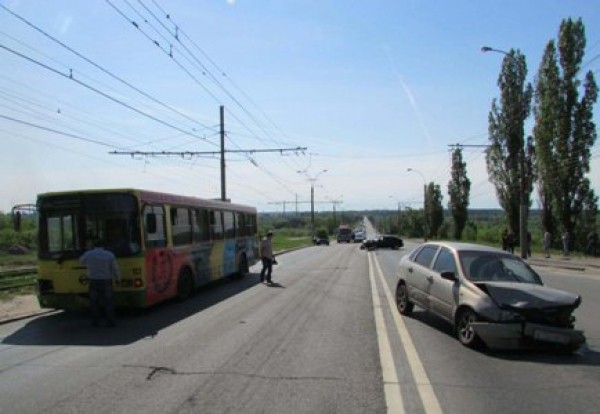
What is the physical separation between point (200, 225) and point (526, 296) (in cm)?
1078

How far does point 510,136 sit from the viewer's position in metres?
51.8

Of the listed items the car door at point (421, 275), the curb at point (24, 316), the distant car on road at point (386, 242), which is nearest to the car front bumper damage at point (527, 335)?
the car door at point (421, 275)

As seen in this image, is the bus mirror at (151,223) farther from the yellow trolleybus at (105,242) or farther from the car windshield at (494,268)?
the car windshield at (494,268)

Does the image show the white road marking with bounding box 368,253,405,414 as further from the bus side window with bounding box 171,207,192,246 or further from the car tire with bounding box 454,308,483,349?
the bus side window with bounding box 171,207,192,246

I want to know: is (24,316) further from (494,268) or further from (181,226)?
(494,268)

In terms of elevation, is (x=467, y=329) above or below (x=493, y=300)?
below

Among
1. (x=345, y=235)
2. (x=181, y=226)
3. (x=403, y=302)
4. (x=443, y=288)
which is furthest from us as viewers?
(x=345, y=235)

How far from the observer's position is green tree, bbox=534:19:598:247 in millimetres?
44875

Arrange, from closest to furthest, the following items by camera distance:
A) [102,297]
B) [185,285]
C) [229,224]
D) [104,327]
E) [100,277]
A: [104,327]
[100,277]
[102,297]
[185,285]
[229,224]

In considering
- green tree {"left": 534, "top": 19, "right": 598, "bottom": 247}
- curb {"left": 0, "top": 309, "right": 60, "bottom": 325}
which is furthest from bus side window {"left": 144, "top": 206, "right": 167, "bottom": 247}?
green tree {"left": 534, "top": 19, "right": 598, "bottom": 247}

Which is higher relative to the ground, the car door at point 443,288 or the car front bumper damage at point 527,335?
the car door at point 443,288

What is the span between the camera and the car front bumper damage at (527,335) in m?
8.64

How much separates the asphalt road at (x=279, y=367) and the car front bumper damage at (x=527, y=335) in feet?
0.70

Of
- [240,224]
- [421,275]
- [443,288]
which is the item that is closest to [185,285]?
[421,275]
